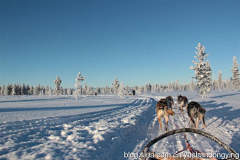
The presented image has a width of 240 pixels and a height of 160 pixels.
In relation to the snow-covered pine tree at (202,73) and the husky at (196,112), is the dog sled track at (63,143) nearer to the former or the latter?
the husky at (196,112)

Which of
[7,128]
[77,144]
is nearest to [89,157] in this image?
[77,144]

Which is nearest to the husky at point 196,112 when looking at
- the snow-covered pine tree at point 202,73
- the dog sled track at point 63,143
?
the dog sled track at point 63,143

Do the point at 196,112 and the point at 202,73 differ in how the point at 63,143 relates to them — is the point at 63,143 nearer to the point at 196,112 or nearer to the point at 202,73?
the point at 196,112

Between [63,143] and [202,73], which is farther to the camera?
[202,73]

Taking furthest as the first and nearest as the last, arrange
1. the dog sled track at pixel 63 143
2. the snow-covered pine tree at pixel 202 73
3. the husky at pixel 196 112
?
the snow-covered pine tree at pixel 202 73
the husky at pixel 196 112
the dog sled track at pixel 63 143

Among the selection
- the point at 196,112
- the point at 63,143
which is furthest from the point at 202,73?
the point at 63,143

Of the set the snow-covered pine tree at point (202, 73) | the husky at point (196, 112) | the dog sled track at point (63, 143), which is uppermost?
the snow-covered pine tree at point (202, 73)

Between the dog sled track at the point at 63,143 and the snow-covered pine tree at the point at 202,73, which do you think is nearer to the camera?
the dog sled track at the point at 63,143

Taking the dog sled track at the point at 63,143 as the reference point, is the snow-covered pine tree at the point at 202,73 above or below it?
above

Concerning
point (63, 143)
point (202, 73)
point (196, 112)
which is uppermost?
point (202, 73)

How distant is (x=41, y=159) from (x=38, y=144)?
1149 millimetres

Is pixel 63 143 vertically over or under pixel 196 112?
under

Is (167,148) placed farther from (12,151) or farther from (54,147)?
(12,151)

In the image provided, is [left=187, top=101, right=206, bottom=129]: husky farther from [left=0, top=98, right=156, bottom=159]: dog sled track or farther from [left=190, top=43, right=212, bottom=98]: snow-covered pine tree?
[left=190, top=43, right=212, bottom=98]: snow-covered pine tree
